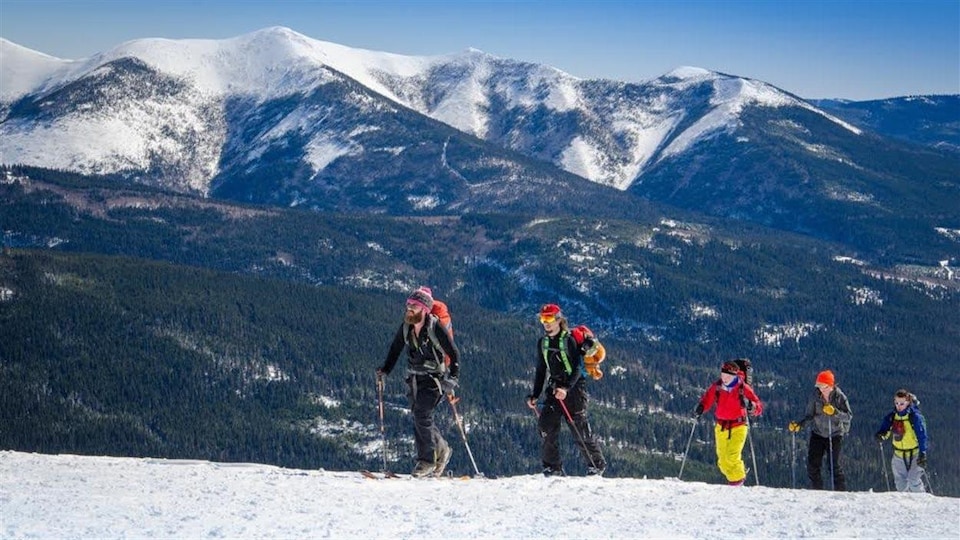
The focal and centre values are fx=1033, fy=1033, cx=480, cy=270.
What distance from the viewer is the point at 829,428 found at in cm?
3256

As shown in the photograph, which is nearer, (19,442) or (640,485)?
(640,485)

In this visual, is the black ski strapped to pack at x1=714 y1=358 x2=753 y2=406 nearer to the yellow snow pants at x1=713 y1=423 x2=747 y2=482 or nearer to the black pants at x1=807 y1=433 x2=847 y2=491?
the yellow snow pants at x1=713 y1=423 x2=747 y2=482

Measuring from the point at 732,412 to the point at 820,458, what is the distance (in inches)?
219

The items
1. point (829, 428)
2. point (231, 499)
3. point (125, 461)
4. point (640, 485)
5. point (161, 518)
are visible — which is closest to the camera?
point (161, 518)

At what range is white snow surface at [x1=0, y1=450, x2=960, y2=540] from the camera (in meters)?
20.7

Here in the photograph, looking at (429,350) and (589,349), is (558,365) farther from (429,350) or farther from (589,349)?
(429,350)

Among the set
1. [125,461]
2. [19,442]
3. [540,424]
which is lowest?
[19,442]

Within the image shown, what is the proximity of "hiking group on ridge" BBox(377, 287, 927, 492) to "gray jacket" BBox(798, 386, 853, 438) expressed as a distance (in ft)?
0.10

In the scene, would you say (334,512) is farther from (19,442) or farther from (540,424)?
(19,442)

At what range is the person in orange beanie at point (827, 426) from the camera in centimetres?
3244

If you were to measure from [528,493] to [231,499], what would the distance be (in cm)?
688

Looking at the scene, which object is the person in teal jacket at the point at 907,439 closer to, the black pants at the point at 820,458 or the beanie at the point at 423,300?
the black pants at the point at 820,458

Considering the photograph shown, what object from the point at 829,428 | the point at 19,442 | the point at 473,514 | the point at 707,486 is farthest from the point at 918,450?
the point at 19,442

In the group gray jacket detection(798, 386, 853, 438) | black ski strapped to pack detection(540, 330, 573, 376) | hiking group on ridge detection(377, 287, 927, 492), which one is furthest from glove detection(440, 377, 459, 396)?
gray jacket detection(798, 386, 853, 438)
